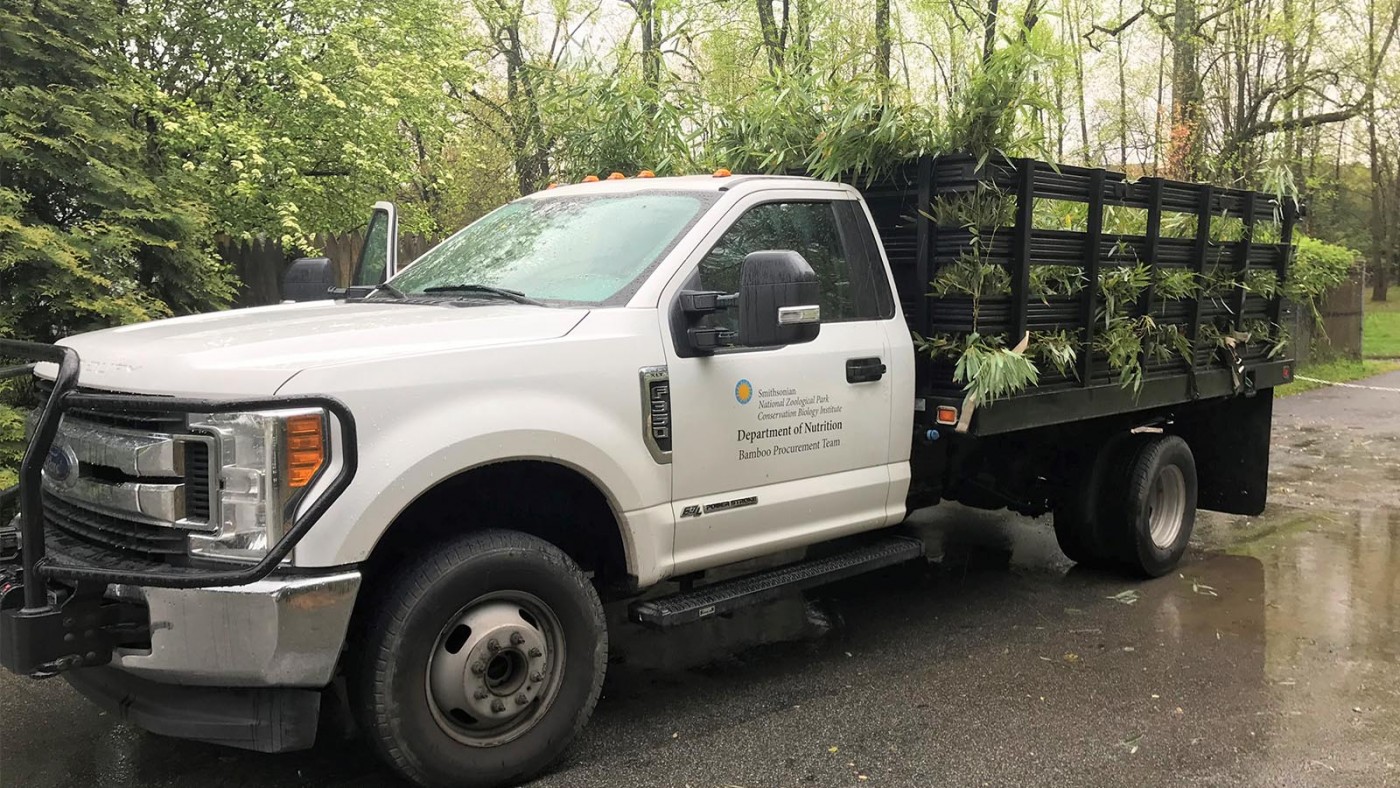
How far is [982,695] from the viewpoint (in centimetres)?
454

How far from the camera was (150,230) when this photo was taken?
7.70 metres

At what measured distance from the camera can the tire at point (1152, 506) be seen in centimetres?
612

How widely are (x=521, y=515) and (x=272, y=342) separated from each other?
108 cm

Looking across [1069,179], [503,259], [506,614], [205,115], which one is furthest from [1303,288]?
[205,115]

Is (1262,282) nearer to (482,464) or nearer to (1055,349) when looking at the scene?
(1055,349)

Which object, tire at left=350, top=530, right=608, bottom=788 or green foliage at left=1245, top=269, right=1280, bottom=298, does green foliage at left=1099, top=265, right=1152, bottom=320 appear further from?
tire at left=350, top=530, right=608, bottom=788

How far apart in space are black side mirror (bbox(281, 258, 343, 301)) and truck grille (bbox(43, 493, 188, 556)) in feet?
6.98

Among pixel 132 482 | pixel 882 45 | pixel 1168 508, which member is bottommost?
pixel 1168 508

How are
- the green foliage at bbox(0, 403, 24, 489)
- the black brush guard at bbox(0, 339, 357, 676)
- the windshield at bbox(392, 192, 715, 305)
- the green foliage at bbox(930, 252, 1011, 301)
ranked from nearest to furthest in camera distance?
the black brush guard at bbox(0, 339, 357, 676), the windshield at bbox(392, 192, 715, 305), the green foliage at bbox(930, 252, 1011, 301), the green foliage at bbox(0, 403, 24, 489)

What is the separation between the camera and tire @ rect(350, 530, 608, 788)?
3.35m

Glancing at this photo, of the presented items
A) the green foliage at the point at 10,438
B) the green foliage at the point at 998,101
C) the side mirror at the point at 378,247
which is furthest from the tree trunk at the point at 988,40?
the green foliage at the point at 10,438

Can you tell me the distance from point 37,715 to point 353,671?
1.74m

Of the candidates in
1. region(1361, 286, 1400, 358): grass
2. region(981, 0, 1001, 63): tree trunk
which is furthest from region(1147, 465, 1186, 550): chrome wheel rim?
region(1361, 286, 1400, 358): grass

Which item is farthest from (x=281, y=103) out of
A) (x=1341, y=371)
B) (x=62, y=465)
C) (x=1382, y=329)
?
(x=1382, y=329)
